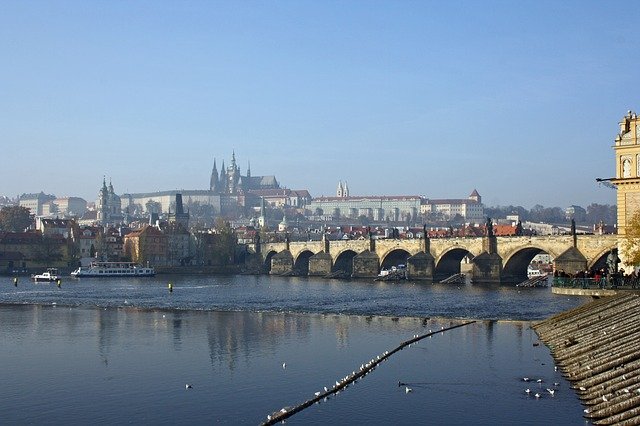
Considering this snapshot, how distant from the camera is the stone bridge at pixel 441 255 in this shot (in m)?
90.0

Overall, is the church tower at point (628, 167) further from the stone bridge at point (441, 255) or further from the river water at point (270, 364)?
the stone bridge at point (441, 255)

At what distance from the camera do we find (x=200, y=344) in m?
44.5

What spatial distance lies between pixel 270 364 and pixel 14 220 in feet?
→ 548

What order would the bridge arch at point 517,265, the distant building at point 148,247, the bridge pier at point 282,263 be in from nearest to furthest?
1. the bridge arch at point 517,265
2. the bridge pier at point 282,263
3. the distant building at point 148,247

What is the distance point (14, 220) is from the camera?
19350 centimetres

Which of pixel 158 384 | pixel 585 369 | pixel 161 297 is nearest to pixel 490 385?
pixel 585 369

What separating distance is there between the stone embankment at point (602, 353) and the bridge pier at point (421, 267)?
64.6m

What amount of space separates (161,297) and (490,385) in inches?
2097

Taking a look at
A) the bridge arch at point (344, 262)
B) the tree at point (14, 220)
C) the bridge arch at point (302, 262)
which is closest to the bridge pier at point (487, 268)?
the bridge arch at point (344, 262)

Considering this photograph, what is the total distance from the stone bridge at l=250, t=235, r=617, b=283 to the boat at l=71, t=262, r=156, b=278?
65.3 feet

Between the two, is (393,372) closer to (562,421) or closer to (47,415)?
(562,421)

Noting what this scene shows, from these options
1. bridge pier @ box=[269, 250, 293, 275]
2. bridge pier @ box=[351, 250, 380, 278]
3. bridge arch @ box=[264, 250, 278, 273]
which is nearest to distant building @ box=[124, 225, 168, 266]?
bridge arch @ box=[264, 250, 278, 273]

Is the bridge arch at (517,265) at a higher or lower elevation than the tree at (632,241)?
lower

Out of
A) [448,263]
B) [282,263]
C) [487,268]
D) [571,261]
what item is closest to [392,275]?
[448,263]
